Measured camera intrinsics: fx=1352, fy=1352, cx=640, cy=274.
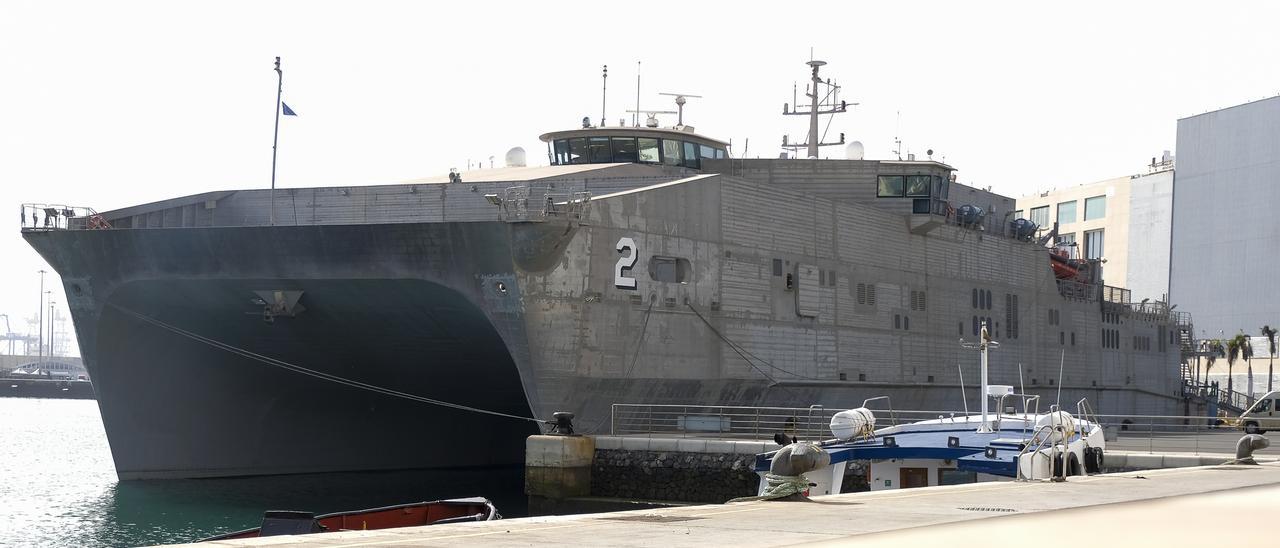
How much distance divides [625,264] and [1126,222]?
211 ft

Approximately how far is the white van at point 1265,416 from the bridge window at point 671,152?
17040mm

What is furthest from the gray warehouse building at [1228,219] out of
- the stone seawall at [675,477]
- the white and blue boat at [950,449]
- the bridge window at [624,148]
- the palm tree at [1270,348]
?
the white and blue boat at [950,449]

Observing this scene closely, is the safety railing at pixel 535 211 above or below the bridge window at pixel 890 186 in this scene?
below

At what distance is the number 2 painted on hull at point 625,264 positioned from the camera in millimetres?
25094

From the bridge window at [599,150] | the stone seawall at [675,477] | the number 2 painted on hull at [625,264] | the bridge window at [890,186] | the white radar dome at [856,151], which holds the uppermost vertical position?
the white radar dome at [856,151]

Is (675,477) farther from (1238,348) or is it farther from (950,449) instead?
(1238,348)

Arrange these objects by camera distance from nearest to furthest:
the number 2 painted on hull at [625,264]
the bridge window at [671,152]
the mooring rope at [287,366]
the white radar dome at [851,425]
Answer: the white radar dome at [851,425] < the number 2 painted on hull at [625,264] < the mooring rope at [287,366] < the bridge window at [671,152]

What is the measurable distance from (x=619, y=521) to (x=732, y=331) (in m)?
17.2

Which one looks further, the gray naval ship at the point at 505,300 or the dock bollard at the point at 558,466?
the gray naval ship at the point at 505,300

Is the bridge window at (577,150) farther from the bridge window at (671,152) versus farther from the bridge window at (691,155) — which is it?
the bridge window at (691,155)

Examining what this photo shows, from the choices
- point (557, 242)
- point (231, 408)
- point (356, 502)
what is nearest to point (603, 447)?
point (557, 242)

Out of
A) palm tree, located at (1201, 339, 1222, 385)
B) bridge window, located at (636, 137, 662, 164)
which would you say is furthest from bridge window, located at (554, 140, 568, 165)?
palm tree, located at (1201, 339, 1222, 385)

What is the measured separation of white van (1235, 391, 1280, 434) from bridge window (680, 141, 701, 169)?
54.0 ft

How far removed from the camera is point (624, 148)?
3231cm
